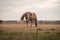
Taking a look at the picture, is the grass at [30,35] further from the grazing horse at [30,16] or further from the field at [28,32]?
the grazing horse at [30,16]

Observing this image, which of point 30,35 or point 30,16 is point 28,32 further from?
point 30,16

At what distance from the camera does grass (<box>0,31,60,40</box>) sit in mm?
1613

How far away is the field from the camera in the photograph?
1616 millimetres

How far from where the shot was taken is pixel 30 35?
1622 millimetres

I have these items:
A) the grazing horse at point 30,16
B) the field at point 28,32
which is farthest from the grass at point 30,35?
the grazing horse at point 30,16

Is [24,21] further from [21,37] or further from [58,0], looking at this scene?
[58,0]

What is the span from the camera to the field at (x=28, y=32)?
1.62m

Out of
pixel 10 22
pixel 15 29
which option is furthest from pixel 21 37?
pixel 10 22

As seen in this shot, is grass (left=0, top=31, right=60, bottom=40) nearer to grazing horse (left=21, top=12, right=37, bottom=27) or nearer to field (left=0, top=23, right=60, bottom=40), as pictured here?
field (left=0, top=23, right=60, bottom=40)

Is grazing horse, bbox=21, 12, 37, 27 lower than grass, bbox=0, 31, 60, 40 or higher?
higher

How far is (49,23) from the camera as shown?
64.6 inches

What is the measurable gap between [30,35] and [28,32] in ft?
0.16

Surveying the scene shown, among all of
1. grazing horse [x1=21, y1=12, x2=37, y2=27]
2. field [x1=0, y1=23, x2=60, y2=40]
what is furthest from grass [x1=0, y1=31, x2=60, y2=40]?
grazing horse [x1=21, y1=12, x2=37, y2=27]

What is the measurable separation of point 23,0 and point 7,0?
0.22 meters
